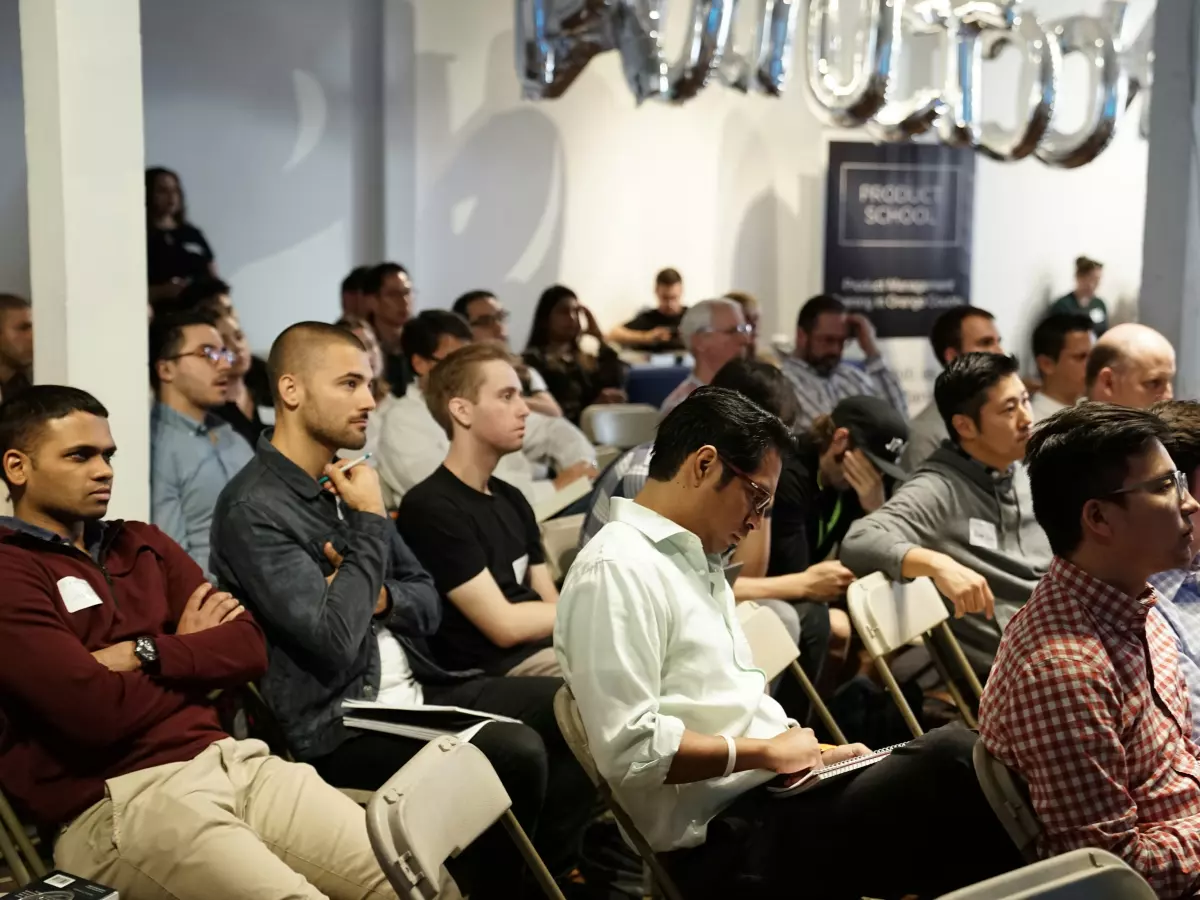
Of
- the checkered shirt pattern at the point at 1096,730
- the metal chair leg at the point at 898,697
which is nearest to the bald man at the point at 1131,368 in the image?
the metal chair leg at the point at 898,697

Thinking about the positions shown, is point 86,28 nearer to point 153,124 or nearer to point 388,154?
point 153,124

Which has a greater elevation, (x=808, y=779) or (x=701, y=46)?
(x=701, y=46)

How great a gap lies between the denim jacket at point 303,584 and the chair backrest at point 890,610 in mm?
1064

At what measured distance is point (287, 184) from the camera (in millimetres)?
8180

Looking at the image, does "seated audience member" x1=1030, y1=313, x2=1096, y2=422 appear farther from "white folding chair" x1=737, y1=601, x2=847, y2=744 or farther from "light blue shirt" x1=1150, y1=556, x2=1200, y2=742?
"light blue shirt" x1=1150, y1=556, x2=1200, y2=742

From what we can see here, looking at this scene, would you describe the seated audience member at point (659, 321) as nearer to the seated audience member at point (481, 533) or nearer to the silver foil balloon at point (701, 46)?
the silver foil balloon at point (701, 46)

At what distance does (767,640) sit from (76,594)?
1.43 m

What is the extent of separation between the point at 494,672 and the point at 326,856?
34.2 inches

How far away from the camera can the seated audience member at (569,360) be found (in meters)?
6.98

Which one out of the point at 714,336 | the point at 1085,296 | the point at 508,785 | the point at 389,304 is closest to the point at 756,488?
the point at 508,785

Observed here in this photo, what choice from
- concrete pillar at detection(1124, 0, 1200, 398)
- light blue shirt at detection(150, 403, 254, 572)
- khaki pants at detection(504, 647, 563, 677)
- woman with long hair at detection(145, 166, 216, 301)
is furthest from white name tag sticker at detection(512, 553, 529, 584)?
woman with long hair at detection(145, 166, 216, 301)

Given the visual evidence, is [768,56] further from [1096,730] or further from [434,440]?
[1096,730]

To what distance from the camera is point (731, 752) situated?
2.15 metres

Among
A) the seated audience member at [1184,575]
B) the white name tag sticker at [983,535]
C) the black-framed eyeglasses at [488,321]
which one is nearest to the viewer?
the seated audience member at [1184,575]
